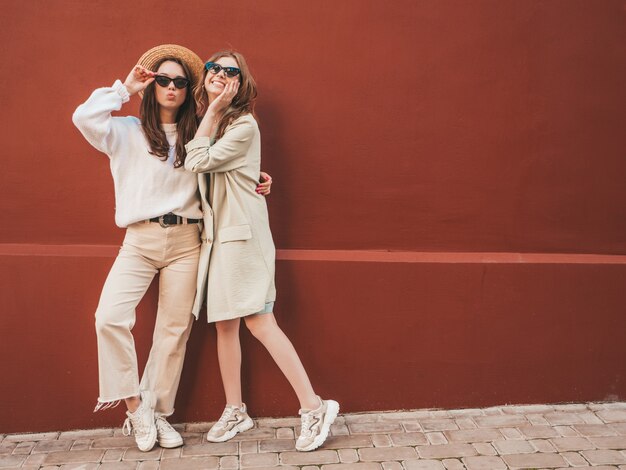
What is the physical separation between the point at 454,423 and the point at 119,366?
197 cm

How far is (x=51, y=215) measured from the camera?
3.70 metres

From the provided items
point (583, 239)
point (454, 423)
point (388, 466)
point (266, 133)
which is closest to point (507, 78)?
point (583, 239)

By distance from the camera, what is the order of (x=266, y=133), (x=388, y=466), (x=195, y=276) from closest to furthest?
(x=388, y=466)
(x=195, y=276)
(x=266, y=133)

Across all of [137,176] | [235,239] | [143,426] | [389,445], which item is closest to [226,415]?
[143,426]

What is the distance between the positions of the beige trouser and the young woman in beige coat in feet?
0.40

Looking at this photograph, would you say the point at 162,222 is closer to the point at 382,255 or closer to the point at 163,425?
the point at 163,425

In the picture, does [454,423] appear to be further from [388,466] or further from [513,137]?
[513,137]

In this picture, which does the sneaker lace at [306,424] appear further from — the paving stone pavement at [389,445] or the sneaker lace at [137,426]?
the sneaker lace at [137,426]

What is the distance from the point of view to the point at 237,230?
343 cm

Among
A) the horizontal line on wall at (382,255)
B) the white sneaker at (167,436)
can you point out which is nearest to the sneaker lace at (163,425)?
the white sneaker at (167,436)

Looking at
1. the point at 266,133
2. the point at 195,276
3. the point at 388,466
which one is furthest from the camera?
the point at 266,133

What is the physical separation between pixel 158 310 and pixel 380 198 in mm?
1464

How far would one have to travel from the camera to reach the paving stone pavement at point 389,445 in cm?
338

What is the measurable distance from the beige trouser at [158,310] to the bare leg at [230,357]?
199 millimetres
